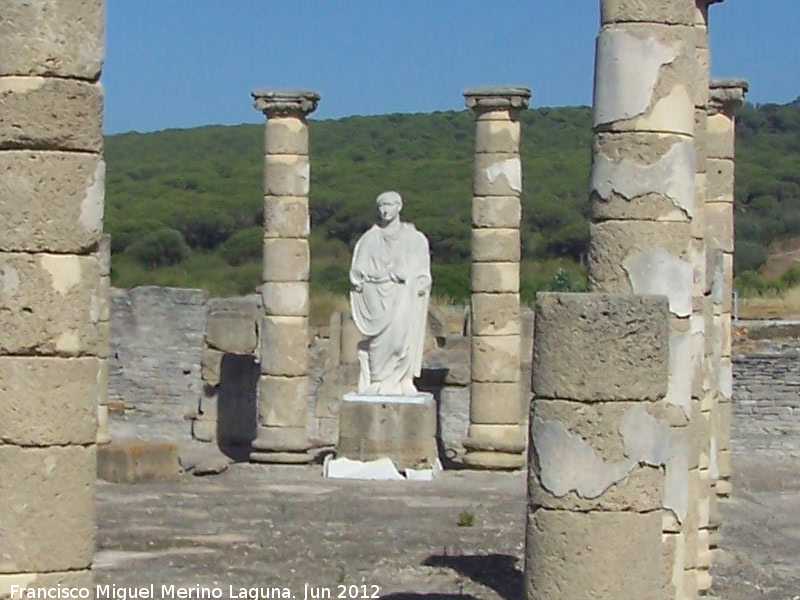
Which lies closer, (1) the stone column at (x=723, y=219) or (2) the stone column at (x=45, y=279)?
(2) the stone column at (x=45, y=279)

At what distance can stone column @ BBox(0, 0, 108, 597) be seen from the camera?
336 inches

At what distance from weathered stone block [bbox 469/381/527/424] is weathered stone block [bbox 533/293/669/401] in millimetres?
10801

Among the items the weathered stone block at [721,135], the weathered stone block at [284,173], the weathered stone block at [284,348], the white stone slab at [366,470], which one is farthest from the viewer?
the weathered stone block at [284,173]

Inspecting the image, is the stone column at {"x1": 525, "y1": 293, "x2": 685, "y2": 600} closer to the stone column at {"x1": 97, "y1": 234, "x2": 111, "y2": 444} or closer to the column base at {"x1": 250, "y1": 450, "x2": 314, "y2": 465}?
the column base at {"x1": 250, "y1": 450, "x2": 314, "y2": 465}

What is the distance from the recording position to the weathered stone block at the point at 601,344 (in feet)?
27.3

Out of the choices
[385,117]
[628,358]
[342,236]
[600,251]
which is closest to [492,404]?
[600,251]

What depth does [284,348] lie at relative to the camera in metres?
19.4

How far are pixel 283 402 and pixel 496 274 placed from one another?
2631 mm

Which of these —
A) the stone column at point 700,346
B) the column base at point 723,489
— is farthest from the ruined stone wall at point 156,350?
the stone column at point 700,346

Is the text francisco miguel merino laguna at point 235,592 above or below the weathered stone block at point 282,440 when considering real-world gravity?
below

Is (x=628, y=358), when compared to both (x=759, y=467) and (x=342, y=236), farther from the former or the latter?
(x=342, y=236)

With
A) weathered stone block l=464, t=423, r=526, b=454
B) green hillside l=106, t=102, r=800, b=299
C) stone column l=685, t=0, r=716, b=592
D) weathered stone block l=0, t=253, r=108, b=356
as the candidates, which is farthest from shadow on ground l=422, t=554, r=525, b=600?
green hillside l=106, t=102, r=800, b=299

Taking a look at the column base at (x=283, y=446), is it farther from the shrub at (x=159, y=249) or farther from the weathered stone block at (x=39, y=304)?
the shrub at (x=159, y=249)

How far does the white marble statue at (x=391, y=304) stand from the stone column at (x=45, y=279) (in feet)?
31.3
